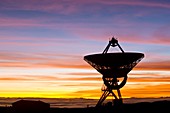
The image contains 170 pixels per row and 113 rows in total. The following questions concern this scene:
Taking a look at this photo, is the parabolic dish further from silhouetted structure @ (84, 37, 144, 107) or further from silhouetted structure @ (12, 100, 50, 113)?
silhouetted structure @ (12, 100, 50, 113)

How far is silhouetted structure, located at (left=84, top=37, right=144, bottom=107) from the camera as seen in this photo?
7269 cm

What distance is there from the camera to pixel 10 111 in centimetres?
8619

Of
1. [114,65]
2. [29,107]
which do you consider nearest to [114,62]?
[114,65]

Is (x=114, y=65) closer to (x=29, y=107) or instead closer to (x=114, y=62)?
(x=114, y=62)

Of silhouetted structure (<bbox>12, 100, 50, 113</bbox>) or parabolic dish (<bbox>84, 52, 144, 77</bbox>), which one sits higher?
parabolic dish (<bbox>84, 52, 144, 77</bbox>)

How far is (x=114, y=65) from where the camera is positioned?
74.4 m

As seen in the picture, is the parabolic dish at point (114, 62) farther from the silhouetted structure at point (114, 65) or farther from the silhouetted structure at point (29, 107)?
the silhouetted structure at point (29, 107)

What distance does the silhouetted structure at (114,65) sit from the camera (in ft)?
238

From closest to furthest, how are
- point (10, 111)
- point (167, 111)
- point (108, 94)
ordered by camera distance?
point (167, 111), point (108, 94), point (10, 111)

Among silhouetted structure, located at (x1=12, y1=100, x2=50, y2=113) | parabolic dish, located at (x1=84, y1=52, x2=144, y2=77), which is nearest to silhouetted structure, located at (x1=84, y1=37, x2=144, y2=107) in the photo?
parabolic dish, located at (x1=84, y1=52, x2=144, y2=77)

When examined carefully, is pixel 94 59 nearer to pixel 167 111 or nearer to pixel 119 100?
pixel 119 100

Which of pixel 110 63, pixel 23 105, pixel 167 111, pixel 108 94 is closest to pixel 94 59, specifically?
pixel 110 63

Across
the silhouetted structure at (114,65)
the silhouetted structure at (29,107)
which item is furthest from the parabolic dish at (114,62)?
the silhouetted structure at (29,107)

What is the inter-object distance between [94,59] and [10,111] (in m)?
25.0
